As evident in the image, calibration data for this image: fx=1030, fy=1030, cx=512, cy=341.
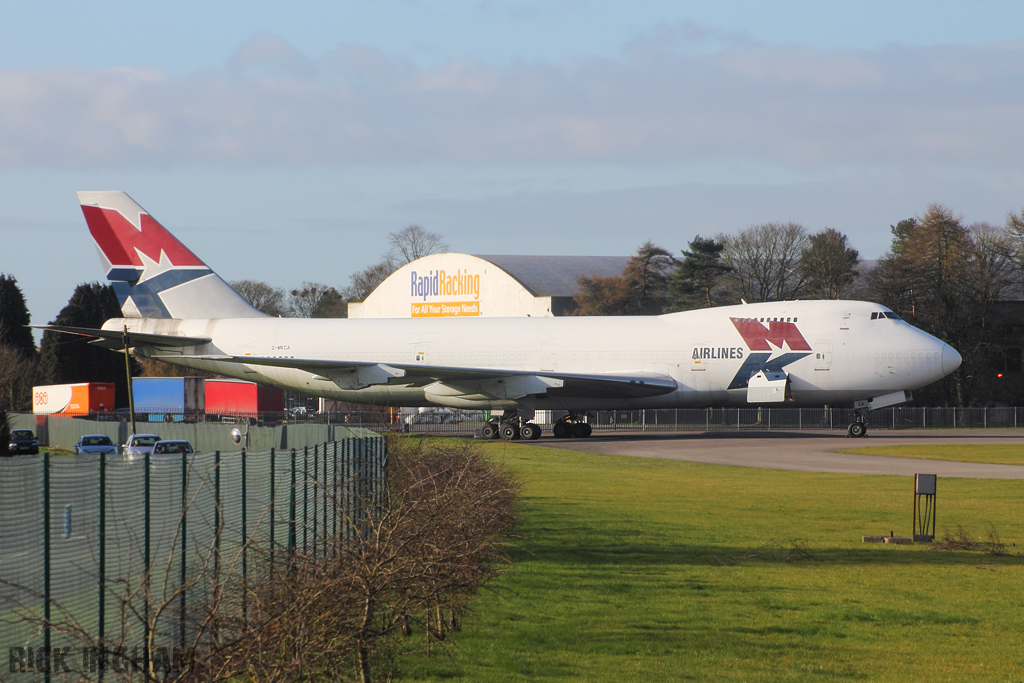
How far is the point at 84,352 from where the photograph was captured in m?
87.6

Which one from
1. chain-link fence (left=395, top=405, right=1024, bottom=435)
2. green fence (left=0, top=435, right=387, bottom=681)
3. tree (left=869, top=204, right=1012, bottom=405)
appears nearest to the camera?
green fence (left=0, top=435, right=387, bottom=681)

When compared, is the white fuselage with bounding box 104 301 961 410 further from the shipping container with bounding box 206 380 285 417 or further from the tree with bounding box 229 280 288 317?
the tree with bounding box 229 280 288 317

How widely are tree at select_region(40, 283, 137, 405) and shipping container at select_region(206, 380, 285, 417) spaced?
2010cm

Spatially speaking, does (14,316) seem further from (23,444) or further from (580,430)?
(580,430)

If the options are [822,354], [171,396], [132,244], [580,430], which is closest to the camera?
[822,354]

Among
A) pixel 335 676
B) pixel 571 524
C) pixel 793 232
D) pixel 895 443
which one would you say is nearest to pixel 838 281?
pixel 793 232

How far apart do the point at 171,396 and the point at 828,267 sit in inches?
2001

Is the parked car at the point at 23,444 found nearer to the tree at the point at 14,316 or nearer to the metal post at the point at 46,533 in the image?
the metal post at the point at 46,533

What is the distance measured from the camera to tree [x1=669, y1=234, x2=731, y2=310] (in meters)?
82.9

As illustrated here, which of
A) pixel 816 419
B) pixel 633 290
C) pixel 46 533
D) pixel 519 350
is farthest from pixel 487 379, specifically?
pixel 633 290

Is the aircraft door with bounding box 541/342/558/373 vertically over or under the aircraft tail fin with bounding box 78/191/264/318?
under

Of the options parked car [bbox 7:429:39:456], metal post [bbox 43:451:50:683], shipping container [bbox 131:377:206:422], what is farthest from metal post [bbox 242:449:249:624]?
shipping container [bbox 131:377:206:422]

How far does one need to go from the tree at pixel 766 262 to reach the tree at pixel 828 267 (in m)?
2.05

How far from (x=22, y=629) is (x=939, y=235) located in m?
72.9
